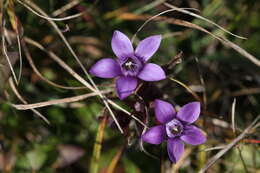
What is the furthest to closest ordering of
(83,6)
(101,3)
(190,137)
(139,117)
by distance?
1. (101,3)
2. (83,6)
3. (139,117)
4. (190,137)

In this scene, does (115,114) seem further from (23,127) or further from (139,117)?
(23,127)

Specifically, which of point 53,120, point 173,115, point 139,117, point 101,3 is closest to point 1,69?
point 53,120

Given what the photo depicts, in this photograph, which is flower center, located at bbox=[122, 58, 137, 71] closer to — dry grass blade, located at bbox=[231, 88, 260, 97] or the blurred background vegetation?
the blurred background vegetation

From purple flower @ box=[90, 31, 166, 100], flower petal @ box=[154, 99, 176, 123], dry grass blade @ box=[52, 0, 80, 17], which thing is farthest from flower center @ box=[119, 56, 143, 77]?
dry grass blade @ box=[52, 0, 80, 17]

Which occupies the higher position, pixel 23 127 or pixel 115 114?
pixel 115 114

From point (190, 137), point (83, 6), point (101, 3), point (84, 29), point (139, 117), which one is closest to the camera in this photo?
point (190, 137)

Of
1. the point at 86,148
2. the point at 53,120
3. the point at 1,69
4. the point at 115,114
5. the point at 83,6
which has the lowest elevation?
the point at 86,148

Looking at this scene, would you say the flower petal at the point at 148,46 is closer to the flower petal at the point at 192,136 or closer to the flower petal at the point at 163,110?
the flower petal at the point at 163,110

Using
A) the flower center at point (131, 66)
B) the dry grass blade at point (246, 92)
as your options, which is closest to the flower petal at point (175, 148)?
the flower center at point (131, 66)
